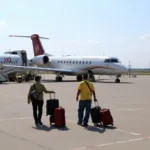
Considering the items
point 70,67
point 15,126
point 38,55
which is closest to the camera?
point 15,126

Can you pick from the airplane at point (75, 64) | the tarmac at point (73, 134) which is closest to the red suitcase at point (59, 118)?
the tarmac at point (73, 134)

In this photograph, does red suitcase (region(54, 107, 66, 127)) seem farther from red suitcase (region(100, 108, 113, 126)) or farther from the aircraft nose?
the aircraft nose

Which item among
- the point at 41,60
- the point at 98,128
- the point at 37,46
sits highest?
the point at 37,46

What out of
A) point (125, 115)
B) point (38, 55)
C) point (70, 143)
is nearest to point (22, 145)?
point (70, 143)

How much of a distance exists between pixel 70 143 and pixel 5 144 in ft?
5.11

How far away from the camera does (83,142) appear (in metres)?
8.64

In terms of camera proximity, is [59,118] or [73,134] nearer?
[73,134]

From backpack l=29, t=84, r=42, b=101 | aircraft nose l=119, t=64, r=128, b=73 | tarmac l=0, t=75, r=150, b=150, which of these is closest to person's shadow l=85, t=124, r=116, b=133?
tarmac l=0, t=75, r=150, b=150

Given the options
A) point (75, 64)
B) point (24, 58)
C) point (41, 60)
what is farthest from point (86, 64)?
point (24, 58)

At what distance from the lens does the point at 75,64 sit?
152ft

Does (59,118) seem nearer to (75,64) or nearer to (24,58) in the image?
(75,64)

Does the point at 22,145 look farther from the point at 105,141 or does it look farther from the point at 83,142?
the point at 105,141

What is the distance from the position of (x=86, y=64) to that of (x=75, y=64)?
2329 mm

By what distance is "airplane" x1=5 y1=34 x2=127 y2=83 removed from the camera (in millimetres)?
41625
